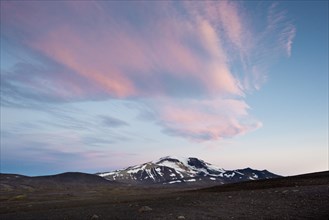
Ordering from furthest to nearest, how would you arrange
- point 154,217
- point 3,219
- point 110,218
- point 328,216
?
point 3,219
point 110,218
point 154,217
point 328,216

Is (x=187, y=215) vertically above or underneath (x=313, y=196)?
underneath

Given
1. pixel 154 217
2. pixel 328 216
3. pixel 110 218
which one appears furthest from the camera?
pixel 110 218

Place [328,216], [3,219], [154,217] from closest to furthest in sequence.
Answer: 1. [328,216]
2. [154,217]
3. [3,219]

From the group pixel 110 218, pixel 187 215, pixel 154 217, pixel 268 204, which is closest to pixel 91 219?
pixel 110 218

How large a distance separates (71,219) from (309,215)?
55.0 feet

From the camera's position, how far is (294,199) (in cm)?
2481

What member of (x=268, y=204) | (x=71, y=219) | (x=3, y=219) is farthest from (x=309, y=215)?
(x=3, y=219)

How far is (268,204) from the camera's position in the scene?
78.9 feet

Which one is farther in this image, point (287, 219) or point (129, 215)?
point (129, 215)

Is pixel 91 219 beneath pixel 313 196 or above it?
beneath

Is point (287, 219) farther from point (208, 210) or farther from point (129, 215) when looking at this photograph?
point (129, 215)

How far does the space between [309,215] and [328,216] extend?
1.17 metres

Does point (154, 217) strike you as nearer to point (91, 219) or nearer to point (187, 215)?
point (187, 215)

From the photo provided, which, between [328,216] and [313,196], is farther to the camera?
[313,196]
